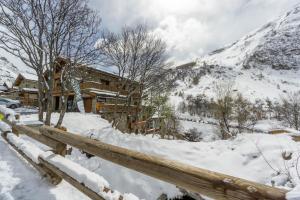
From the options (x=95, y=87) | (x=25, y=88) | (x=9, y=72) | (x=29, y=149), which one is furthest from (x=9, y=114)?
(x=9, y=72)

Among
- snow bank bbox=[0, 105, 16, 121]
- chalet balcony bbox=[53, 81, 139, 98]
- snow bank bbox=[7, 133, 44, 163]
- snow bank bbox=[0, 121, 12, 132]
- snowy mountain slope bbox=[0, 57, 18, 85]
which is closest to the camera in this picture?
snow bank bbox=[7, 133, 44, 163]

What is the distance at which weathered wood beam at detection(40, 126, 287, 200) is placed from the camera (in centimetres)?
140

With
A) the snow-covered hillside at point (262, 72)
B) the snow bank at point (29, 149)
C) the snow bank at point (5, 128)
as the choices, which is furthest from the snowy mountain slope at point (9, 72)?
the snow-covered hillside at point (262, 72)

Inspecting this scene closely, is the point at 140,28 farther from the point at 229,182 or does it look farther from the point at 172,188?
the point at 229,182

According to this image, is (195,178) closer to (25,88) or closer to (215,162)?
(215,162)

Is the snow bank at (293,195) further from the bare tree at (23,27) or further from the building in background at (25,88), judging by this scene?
the building in background at (25,88)

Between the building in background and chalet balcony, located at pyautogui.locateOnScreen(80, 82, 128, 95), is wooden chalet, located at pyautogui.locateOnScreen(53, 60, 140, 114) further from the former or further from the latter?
the building in background

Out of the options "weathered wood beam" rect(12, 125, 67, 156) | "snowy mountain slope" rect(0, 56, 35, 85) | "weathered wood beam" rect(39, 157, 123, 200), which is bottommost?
"weathered wood beam" rect(39, 157, 123, 200)

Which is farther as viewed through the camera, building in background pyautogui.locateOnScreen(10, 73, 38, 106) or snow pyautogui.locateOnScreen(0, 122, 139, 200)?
building in background pyautogui.locateOnScreen(10, 73, 38, 106)

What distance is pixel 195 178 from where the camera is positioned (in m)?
1.69

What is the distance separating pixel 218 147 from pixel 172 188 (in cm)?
367

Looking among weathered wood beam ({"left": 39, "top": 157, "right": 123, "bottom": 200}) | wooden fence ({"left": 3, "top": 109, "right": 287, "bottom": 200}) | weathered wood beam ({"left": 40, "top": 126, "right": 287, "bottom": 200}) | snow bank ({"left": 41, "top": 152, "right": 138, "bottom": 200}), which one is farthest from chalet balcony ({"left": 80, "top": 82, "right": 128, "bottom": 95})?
weathered wood beam ({"left": 40, "top": 126, "right": 287, "bottom": 200})

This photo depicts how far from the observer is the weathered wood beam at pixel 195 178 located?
1.40 m

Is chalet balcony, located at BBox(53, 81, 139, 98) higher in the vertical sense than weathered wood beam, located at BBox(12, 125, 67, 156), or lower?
higher
